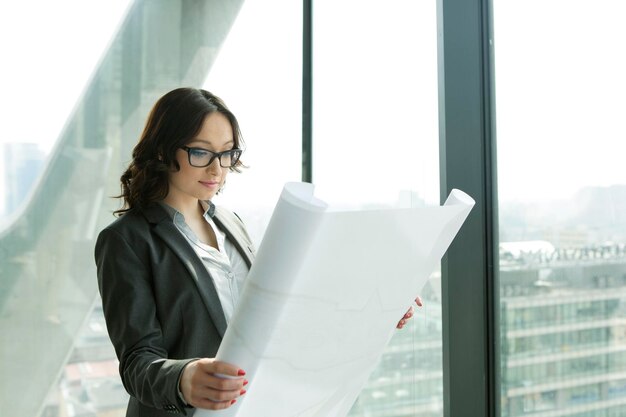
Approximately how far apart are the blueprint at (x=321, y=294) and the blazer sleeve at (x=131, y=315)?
0.65 ft

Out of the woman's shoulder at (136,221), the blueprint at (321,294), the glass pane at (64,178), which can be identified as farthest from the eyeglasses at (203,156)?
the glass pane at (64,178)

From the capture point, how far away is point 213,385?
0.82m

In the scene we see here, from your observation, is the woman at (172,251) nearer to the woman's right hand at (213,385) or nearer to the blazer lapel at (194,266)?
the blazer lapel at (194,266)

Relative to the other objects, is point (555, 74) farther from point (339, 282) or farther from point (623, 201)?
point (339, 282)

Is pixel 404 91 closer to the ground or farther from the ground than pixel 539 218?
farther from the ground

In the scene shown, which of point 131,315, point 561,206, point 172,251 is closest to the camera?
point 131,315

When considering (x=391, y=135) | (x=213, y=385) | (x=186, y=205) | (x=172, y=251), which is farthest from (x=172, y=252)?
(x=391, y=135)

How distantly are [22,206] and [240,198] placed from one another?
0.88m

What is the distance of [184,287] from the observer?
122 centimetres

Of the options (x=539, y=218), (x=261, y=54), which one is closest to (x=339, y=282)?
(x=539, y=218)

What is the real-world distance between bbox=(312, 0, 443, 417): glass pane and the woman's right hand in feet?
3.87

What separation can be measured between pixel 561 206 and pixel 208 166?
2.69ft

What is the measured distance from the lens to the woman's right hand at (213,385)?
0.80m

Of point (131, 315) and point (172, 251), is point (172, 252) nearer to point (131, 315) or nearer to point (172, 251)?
point (172, 251)
